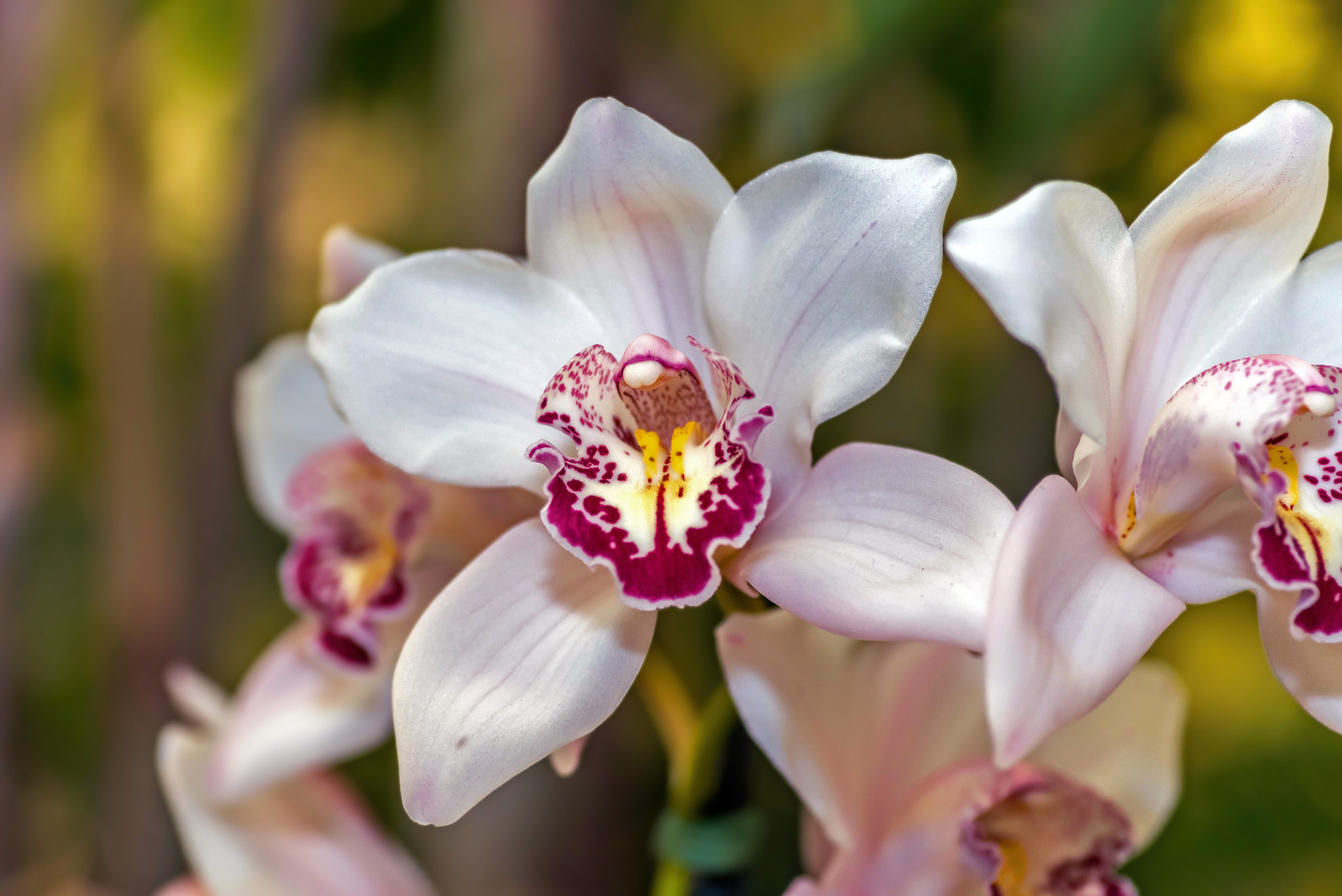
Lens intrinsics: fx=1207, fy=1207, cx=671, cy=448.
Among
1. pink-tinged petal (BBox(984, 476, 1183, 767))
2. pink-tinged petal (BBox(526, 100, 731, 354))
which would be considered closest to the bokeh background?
pink-tinged petal (BBox(526, 100, 731, 354))

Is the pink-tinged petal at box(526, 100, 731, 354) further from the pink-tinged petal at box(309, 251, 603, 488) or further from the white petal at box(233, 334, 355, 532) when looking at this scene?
the white petal at box(233, 334, 355, 532)

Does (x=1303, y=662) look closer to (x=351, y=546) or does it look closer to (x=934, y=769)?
(x=934, y=769)

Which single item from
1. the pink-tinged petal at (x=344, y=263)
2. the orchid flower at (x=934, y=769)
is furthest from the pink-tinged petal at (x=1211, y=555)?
the pink-tinged petal at (x=344, y=263)

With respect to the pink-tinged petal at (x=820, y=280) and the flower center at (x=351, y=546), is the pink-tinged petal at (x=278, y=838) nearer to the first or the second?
the flower center at (x=351, y=546)

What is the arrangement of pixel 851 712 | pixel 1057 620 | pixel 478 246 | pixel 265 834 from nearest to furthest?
pixel 1057 620 → pixel 851 712 → pixel 265 834 → pixel 478 246

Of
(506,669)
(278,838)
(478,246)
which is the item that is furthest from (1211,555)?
(478,246)
